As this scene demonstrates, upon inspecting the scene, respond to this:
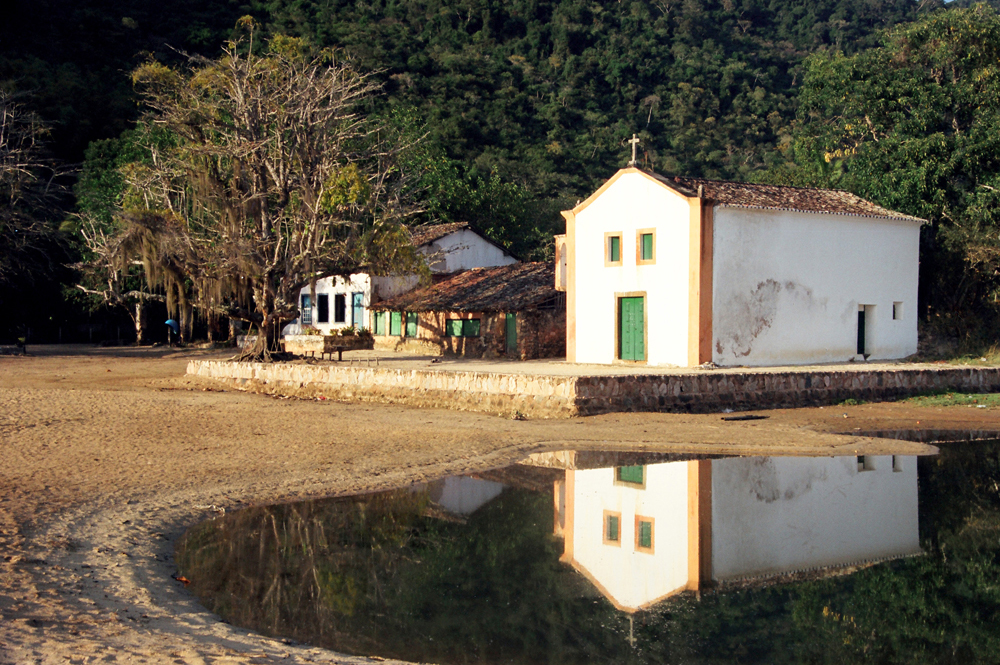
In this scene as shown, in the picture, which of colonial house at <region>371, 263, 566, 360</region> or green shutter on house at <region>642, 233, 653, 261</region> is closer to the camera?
green shutter on house at <region>642, 233, 653, 261</region>

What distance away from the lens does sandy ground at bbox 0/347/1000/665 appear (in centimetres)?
715

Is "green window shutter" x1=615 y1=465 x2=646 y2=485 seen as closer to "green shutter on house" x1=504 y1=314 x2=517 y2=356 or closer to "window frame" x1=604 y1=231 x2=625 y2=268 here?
"window frame" x1=604 y1=231 x2=625 y2=268

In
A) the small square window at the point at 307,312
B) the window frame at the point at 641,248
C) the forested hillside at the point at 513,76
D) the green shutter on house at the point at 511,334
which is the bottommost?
the green shutter on house at the point at 511,334

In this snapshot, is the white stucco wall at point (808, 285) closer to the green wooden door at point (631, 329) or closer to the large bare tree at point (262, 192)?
the green wooden door at point (631, 329)

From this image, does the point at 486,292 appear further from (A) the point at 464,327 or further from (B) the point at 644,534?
(B) the point at 644,534

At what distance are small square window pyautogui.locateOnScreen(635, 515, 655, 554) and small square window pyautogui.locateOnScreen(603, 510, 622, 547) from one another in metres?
0.21

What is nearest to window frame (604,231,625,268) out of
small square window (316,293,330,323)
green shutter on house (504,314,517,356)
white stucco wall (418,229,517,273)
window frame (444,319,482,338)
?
green shutter on house (504,314,517,356)

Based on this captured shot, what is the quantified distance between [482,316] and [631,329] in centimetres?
754

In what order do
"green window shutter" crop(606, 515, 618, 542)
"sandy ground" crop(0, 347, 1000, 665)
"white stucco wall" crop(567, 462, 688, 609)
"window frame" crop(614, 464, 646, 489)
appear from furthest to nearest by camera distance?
1. "window frame" crop(614, 464, 646, 489)
2. "green window shutter" crop(606, 515, 618, 542)
3. "white stucco wall" crop(567, 462, 688, 609)
4. "sandy ground" crop(0, 347, 1000, 665)

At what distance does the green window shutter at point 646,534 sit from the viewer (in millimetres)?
11156

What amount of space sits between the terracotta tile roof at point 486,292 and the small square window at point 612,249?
429 centimetres

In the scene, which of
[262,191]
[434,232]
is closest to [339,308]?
[434,232]

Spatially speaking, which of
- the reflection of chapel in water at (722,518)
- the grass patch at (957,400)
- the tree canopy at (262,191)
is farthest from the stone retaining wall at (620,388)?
the tree canopy at (262,191)

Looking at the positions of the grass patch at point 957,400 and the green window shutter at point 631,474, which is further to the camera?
the grass patch at point 957,400
